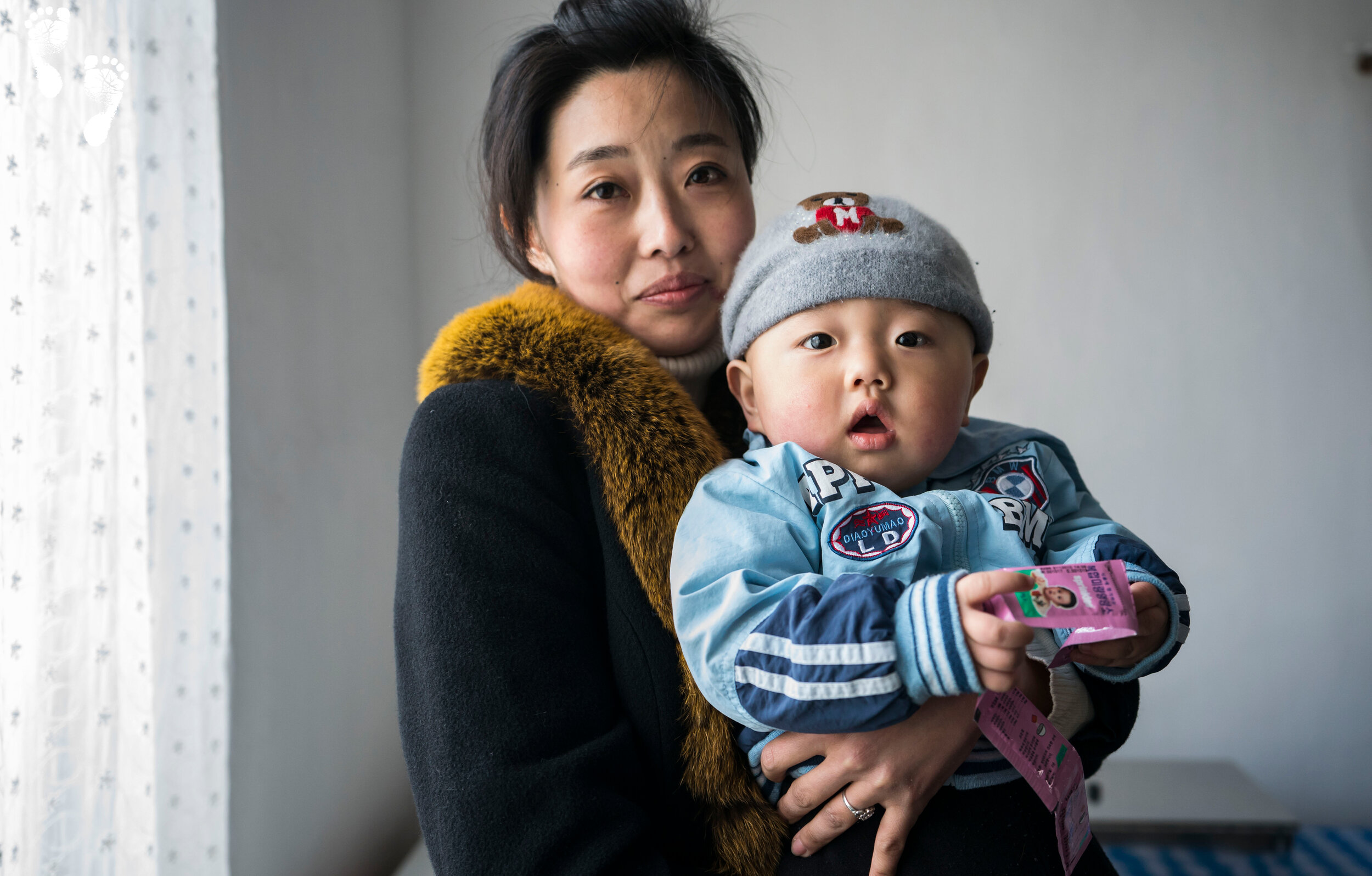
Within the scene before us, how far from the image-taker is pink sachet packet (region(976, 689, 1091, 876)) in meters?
0.80

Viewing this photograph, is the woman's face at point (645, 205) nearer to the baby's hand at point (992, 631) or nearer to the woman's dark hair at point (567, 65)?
the woman's dark hair at point (567, 65)

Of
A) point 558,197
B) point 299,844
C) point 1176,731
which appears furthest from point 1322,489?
point 299,844

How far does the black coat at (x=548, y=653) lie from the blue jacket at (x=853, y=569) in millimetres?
79

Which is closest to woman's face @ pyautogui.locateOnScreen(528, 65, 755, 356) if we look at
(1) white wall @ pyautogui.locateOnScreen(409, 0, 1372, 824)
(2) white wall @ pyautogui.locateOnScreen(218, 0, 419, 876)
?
(2) white wall @ pyautogui.locateOnScreen(218, 0, 419, 876)

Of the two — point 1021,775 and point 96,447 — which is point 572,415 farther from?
point 96,447

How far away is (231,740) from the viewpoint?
5.57ft

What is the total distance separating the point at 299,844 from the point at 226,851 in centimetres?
46

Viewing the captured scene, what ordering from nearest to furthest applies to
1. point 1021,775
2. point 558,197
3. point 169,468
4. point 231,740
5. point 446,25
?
point 1021,775 < point 558,197 < point 169,468 < point 231,740 < point 446,25

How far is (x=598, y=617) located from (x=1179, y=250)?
2830 millimetres

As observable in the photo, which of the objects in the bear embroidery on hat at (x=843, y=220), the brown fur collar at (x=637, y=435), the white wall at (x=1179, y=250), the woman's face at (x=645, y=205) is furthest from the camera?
the white wall at (x=1179, y=250)

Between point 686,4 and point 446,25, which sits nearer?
point 686,4
